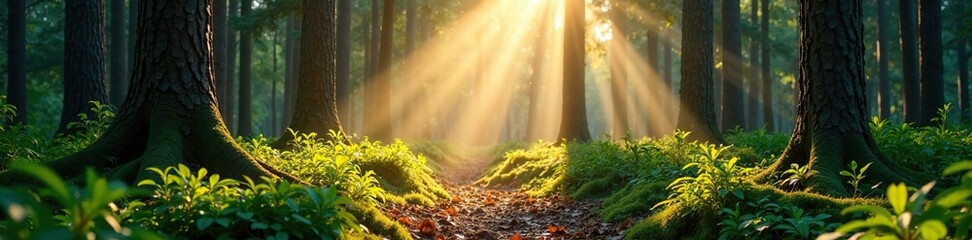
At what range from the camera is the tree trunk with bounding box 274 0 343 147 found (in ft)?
32.9

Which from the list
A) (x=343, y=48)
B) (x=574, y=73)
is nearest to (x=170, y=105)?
(x=574, y=73)

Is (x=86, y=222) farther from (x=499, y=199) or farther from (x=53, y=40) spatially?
(x=53, y=40)

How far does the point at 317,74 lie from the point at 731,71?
10941 millimetres

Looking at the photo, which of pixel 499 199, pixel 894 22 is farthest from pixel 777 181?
pixel 894 22

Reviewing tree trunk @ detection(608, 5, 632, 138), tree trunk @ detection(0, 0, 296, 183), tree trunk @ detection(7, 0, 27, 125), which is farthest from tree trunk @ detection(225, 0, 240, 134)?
tree trunk @ detection(608, 5, 632, 138)

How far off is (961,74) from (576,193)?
22.6m

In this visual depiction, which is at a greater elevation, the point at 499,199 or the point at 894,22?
the point at 894,22

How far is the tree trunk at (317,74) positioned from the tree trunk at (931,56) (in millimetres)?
12808

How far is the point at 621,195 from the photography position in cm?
782

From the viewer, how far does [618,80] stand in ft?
71.1

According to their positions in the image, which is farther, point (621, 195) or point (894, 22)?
point (894, 22)

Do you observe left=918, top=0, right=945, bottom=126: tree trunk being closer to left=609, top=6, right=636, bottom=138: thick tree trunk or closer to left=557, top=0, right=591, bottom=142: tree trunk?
left=557, top=0, right=591, bottom=142: tree trunk

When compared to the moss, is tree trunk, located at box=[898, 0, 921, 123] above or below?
above

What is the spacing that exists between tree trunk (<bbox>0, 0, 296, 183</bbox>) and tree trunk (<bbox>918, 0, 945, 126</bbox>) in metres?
14.5
